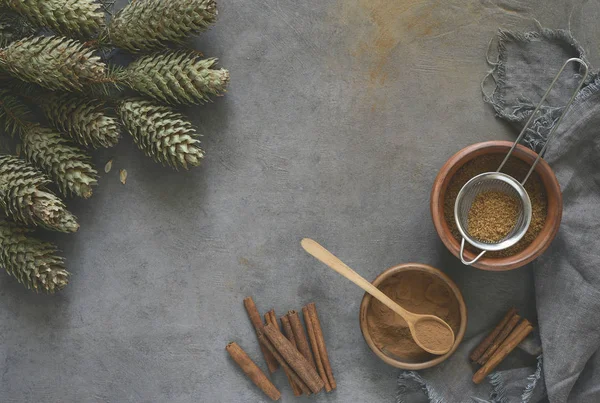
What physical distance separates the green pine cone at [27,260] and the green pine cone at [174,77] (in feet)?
1.61

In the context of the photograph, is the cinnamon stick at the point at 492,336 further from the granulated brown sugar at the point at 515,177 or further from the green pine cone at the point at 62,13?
the green pine cone at the point at 62,13

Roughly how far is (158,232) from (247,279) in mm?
286

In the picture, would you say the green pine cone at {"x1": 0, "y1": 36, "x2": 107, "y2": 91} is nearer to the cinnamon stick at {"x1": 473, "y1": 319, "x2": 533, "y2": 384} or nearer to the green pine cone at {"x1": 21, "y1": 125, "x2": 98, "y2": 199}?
the green pine cone at {"x1": 21, "y1": 125, "x2": 98, "y2": 199}

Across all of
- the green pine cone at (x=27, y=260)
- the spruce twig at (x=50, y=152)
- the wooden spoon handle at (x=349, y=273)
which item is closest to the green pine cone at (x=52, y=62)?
the spruce twig at (x=50, y=152)

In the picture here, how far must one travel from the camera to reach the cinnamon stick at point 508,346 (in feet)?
5.78

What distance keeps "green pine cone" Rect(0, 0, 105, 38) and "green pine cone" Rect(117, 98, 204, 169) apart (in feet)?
0.72

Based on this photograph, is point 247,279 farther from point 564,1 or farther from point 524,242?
point 564,1

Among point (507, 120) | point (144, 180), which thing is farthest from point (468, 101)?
point (144, 180)

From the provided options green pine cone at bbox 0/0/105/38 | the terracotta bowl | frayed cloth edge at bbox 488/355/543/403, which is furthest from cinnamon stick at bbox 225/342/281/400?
green pine cone at bbox 0/0/105/38

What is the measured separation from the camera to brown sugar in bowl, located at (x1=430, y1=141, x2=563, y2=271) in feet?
5.34

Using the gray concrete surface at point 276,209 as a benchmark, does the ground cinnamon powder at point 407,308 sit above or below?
below

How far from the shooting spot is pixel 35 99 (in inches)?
67.7

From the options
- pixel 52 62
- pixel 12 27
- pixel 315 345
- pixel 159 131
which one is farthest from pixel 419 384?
pixel 12 27

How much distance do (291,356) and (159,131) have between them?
0.70 meters
